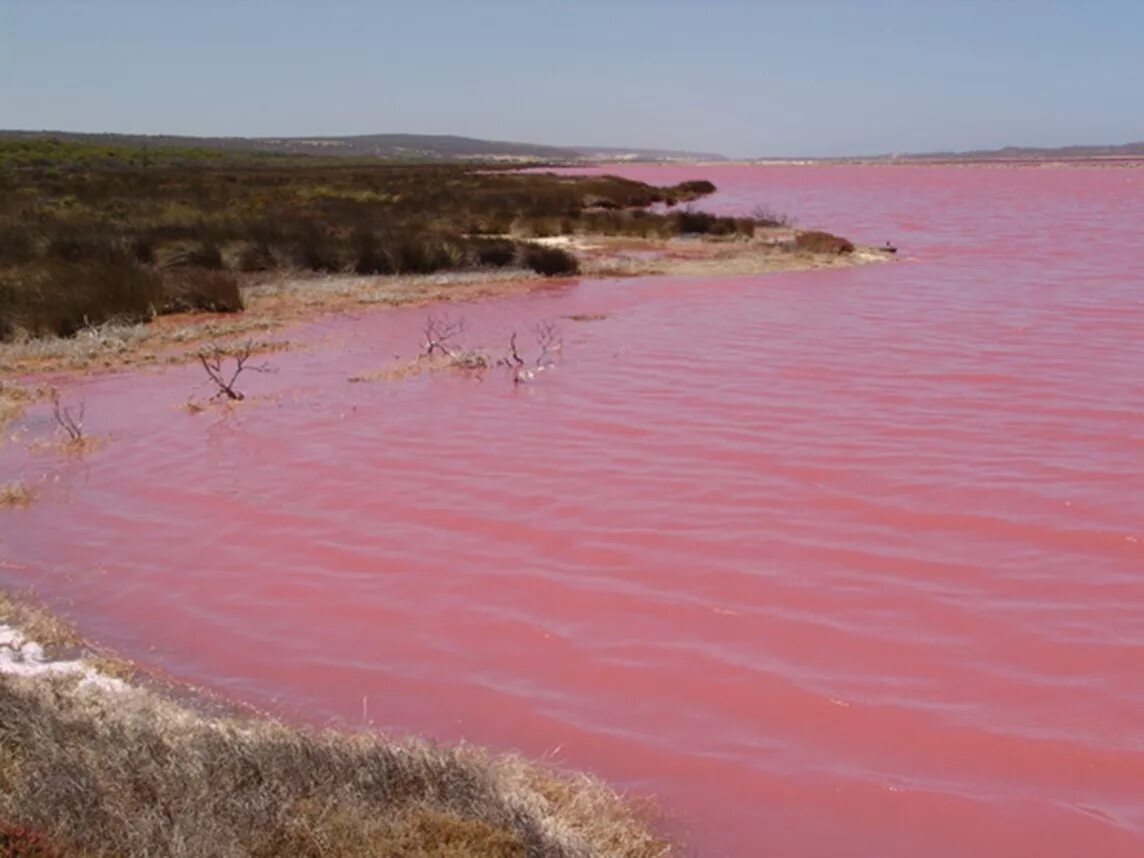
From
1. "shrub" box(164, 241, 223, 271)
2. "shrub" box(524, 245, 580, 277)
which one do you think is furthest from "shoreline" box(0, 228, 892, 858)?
"shrub" box(524, 245, 580, 277)

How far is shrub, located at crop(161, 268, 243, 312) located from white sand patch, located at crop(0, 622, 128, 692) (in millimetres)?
10734

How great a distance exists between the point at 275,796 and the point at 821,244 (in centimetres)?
2033

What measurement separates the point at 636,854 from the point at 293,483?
5.13 meters

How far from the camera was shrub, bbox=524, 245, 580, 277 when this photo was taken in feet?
64.5

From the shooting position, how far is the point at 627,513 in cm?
719

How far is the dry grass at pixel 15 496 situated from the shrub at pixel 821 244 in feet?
55.9

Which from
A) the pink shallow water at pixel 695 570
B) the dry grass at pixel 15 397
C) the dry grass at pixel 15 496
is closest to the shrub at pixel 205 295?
the pink shallow water at pixel 695 570

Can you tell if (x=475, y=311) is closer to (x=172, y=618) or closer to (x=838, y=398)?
(x=838, y=398)

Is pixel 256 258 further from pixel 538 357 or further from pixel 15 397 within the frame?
pixel 15 397

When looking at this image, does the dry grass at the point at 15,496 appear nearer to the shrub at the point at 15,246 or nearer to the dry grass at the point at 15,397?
the dry grass at the point at 15,397

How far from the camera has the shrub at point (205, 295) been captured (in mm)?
15508

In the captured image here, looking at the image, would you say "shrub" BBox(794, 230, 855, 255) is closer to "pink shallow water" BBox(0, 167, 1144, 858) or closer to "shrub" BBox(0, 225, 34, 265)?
"pink shallow water" BBox(0, 167, 1144, 858)

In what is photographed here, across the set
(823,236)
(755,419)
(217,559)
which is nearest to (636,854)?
(217,559)

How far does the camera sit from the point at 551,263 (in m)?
19.7
